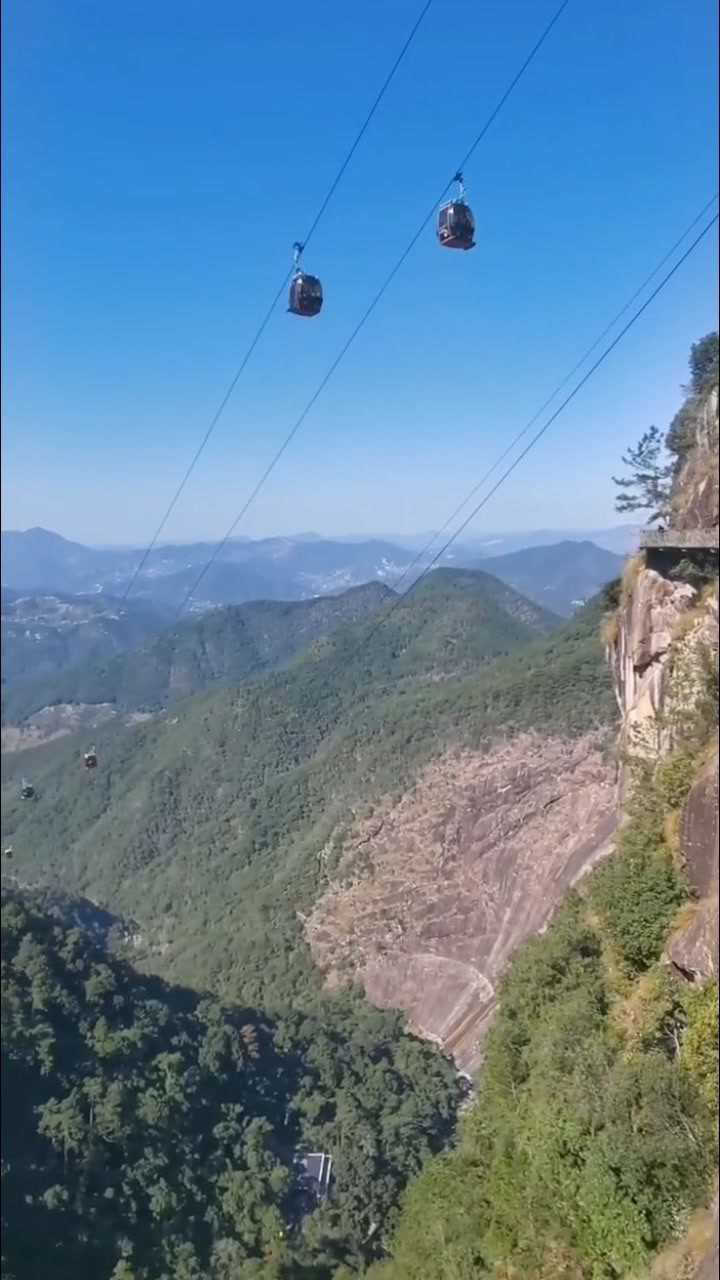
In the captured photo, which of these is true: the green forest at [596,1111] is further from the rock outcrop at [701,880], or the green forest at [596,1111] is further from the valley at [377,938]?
the rock outcrop at [701,880]

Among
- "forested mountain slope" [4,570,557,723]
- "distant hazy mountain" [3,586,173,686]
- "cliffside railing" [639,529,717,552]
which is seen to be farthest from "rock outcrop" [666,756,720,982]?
"forested mountain slope" [4,570,557,723]

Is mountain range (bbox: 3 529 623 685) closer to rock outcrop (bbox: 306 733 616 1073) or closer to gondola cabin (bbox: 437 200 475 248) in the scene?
gondola cabin (bbox: 437 200 475 248)

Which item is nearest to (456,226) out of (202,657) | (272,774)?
(272,774)

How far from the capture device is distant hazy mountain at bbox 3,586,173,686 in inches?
2849

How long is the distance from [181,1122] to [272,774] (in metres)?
38.0

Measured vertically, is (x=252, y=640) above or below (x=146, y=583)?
below

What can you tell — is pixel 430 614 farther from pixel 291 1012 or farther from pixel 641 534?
pixel 641 534

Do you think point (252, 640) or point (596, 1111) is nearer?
point (596, 1111)

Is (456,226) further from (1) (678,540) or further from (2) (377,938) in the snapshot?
(2) (377,938)

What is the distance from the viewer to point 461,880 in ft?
143

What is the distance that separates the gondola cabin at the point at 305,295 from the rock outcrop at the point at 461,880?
89.0 feet

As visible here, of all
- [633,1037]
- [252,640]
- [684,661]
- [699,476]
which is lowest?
[252,640]

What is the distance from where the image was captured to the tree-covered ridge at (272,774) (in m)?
49.2

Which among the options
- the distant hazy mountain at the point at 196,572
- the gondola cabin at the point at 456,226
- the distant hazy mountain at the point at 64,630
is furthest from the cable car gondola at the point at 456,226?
the distant hazy mountain at the point at 196,572
